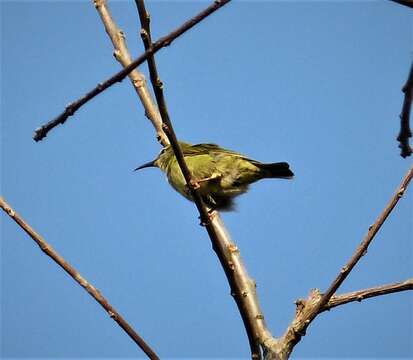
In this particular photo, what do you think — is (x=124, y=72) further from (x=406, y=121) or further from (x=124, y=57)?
(x=124, y=57)

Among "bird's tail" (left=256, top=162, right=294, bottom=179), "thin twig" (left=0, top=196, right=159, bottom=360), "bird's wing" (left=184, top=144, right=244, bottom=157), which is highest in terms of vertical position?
"thin twig" (left=0, top=196, right=159, bottom=360)

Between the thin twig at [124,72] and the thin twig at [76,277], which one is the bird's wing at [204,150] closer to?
the thin twig at [76,277]

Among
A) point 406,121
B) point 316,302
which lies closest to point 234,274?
point 316,302

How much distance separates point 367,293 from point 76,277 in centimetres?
158

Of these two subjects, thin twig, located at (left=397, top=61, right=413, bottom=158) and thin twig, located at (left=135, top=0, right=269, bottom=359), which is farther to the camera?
thin twig, located at (left=135, top=0, right=269, bottom=359)

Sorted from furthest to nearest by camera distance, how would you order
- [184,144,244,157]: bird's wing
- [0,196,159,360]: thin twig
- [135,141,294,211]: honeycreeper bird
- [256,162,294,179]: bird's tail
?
[184,144,244,157]: bird's wing
[135,141,294,211]: honeycreeper bird
[256,162,294,179]: bird's tail
[0,196,159,360]: thin twig

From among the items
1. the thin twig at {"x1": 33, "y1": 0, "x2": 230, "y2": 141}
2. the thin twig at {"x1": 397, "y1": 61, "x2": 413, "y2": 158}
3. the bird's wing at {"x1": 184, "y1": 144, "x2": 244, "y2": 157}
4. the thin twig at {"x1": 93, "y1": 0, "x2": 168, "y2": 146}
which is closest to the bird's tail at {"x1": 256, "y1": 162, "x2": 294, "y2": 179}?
the bird's wing at {"x1": 184, "y1": 144, "x2": 244, "y2": 157}

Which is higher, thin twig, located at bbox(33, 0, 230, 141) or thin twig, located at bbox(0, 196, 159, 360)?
thin twig, located at bbox(33, 0, 230, 141)

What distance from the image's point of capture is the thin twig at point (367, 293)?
10.3ft

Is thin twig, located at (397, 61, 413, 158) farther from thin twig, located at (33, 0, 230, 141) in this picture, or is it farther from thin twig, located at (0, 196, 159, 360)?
thin twig, located at (0, 196, 159, 360)

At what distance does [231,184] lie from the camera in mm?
6086

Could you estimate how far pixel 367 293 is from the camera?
330cm

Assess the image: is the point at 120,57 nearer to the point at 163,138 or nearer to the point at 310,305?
the point at 163,138

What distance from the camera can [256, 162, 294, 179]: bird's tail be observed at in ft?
18.7
